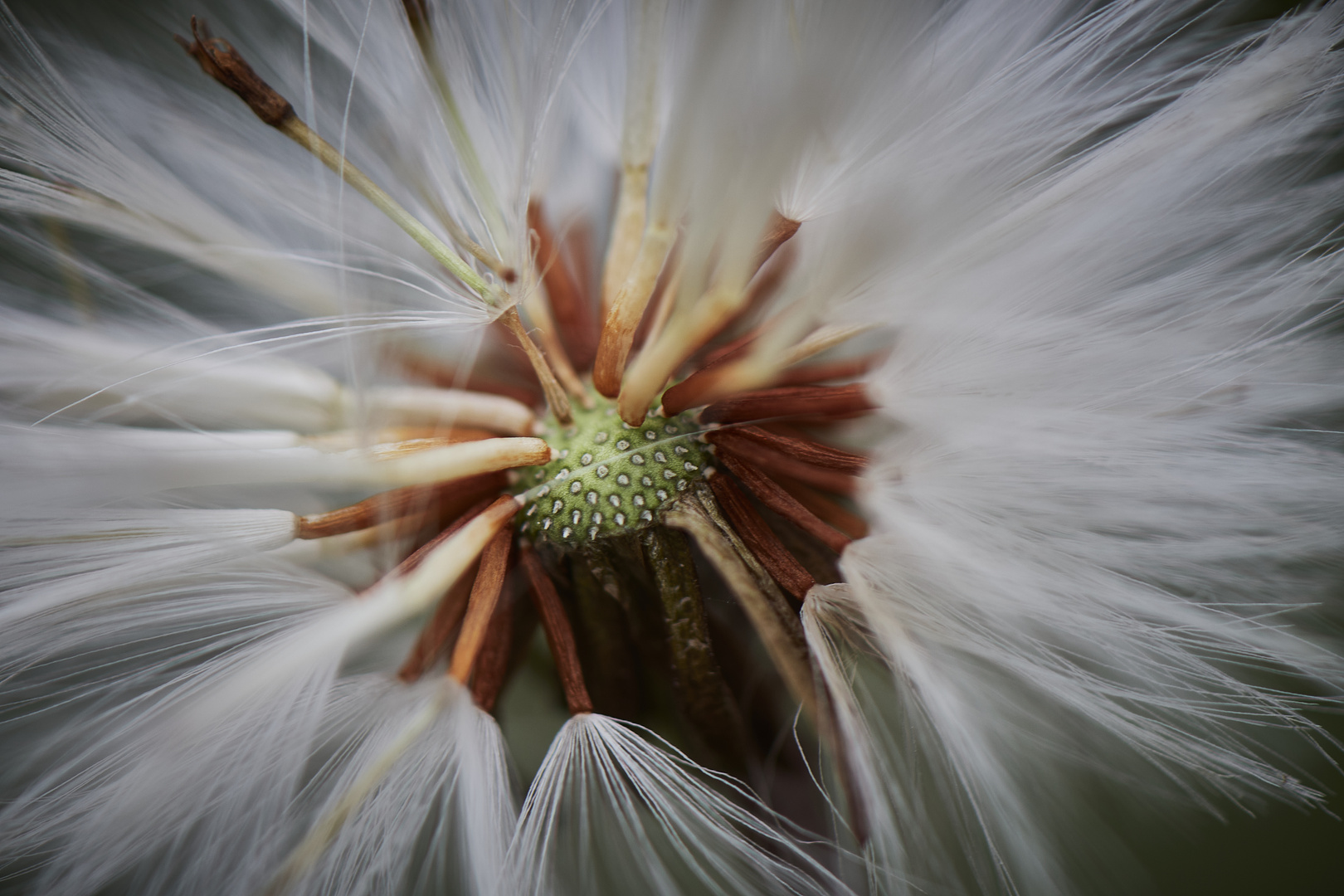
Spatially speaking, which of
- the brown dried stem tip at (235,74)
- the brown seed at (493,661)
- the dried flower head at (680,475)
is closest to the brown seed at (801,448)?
the dried flower head at (680,475)

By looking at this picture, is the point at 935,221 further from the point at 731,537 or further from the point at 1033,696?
the point at 1033,696

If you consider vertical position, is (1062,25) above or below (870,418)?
above

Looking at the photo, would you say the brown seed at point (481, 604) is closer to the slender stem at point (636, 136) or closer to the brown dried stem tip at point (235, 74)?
the slender stem at point (636, 136)

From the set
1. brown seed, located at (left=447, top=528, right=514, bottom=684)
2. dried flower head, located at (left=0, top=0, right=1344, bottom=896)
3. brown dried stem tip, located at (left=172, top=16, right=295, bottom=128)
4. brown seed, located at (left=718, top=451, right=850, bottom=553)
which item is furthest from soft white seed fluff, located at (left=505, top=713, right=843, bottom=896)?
brown dried stem tip, located at (left=172, top=16, right=295, bottom=128)

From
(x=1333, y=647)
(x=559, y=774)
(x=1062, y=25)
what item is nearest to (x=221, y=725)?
(x=559, y=774)

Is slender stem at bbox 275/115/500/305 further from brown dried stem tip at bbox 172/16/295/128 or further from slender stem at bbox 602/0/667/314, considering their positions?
slender stem at bbox 602/0/667/314

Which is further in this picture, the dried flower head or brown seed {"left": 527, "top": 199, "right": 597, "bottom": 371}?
brown seed {"left": 527, "top": 199, "right": 597, "bottom": 371}

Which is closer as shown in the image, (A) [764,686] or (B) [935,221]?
(B) [935,221]
